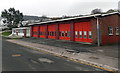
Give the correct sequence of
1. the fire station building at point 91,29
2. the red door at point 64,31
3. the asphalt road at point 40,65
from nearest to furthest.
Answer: the asphalt road at point 40,65 → the fire station building at point 91,29 → the red door at point 64,31

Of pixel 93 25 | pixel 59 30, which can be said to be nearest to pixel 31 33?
pixel 59 30

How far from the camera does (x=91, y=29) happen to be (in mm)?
22141

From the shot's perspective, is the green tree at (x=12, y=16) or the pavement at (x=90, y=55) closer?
the pavement at (x=90, y=55)

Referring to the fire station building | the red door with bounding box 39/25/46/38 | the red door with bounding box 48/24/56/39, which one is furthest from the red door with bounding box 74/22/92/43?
the red door with bounding box 39/25/46/38

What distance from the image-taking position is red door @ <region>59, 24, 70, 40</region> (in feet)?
89.8

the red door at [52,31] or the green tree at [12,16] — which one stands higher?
the green tree at [12,16]

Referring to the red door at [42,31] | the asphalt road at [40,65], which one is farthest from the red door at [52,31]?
the asphalt road at [40,65]

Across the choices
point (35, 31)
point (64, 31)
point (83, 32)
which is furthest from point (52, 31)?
point (83, 32)

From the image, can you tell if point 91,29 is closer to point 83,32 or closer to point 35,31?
point 83,32

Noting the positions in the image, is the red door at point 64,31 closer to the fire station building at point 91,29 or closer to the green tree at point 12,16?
the fire station building at point 91,29

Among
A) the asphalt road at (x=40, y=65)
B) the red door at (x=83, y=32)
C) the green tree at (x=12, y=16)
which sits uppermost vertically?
the green tree at (x=12, y=16)

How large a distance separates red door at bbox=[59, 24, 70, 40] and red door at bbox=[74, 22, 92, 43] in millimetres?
2083

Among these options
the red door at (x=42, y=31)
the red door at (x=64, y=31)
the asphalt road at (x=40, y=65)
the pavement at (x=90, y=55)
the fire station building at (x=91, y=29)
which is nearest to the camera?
the asphalt road at (x=40, y=65)

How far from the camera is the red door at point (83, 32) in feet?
74.9
